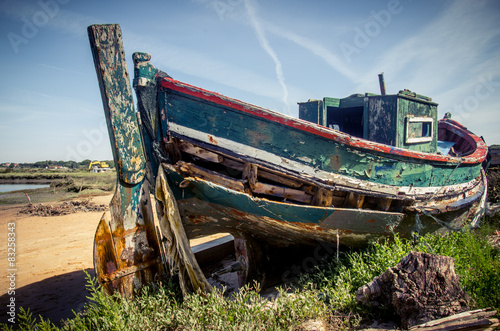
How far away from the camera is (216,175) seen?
2.96m

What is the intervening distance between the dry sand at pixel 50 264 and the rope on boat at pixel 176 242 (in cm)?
186

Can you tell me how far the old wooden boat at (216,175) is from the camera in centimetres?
284

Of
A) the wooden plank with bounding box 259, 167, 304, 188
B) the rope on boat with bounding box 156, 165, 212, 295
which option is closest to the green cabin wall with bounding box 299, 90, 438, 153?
the wooden plank with bounding box 259, 167, 304, 188

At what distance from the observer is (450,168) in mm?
3977

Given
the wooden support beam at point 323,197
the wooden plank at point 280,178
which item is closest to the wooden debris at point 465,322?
the wooden support beam at point 323,197

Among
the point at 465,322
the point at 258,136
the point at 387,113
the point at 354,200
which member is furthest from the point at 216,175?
the point at 387,113

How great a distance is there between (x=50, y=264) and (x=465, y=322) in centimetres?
687

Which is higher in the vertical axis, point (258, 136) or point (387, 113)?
point (387, 113)

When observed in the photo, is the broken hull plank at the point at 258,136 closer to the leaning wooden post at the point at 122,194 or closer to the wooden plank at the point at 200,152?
the wooden plank at the point at 200,152

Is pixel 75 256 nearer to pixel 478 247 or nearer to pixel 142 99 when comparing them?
pixel 142 99

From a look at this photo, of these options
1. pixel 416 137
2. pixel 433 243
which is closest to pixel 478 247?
pixel 433 243

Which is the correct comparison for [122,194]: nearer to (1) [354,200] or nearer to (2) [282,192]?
(2) [282,192]

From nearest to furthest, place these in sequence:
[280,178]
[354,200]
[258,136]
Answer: [258,136] < [280,178] < [354,200]

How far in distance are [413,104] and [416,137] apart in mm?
610
